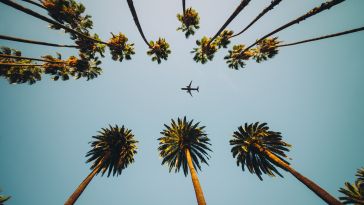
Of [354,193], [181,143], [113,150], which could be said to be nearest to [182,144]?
[181,143]

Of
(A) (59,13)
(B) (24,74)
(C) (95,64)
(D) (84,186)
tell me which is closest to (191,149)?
(D) (84,186)

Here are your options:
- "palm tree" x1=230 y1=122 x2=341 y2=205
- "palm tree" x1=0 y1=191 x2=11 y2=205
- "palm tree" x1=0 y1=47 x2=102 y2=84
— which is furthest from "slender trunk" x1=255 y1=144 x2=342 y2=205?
"palm tree" x1=0 y1=191 x2=11 y2=205

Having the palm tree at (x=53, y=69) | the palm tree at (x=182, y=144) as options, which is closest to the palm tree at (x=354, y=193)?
the palm tree at (x=182, y=144)

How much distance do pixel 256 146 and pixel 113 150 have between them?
13.1 metres

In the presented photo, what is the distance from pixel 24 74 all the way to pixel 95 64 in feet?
23.6

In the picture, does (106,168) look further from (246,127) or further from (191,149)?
(246,127)

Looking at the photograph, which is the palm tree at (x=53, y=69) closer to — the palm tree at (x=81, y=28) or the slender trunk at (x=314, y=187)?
the palm tree at (x=81, y=28)

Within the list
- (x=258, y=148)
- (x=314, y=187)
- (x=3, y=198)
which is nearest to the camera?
(x=314, y=187)

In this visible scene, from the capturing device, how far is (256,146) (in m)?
16.0

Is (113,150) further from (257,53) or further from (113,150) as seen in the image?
(257,53)

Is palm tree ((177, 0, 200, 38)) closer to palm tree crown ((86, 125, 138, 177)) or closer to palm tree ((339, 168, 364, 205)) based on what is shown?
palm tree crown ((86, 125, 138, 177))

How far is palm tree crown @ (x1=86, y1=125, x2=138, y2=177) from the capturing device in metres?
15.8

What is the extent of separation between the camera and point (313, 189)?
33.4 feet

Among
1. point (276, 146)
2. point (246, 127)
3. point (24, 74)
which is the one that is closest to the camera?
point (24, 74)
